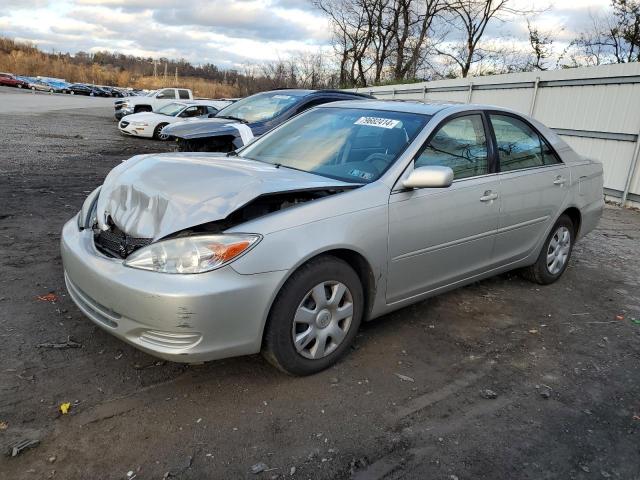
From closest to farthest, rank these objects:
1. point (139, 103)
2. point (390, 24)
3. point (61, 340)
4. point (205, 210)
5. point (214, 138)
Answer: point (205, 210), point (61, 340), point (214, 138), point (139, 103), point (390, 24)

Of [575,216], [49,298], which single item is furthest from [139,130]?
[575,216]

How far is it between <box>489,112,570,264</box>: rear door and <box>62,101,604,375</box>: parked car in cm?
2

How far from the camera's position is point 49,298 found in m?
3.87

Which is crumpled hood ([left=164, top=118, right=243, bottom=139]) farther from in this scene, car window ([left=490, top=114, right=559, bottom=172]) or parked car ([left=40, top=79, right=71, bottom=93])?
parked car ([left=40, top=79, right=71, bottom=93])

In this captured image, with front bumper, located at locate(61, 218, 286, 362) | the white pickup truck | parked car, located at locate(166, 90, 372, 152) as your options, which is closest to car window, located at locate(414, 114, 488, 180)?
front bumper, located at locate(61, 218, 286, 362)

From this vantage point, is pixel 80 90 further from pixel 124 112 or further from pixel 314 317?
pixel 314 317

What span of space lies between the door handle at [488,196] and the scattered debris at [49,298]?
10.7 ft

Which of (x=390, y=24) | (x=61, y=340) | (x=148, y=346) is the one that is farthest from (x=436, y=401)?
(x=390, y=24)

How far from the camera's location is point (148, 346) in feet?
8.66

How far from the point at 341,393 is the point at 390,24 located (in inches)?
1403

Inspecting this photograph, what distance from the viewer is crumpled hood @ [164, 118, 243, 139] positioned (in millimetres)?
7248

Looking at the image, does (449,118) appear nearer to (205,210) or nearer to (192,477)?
(205,210)

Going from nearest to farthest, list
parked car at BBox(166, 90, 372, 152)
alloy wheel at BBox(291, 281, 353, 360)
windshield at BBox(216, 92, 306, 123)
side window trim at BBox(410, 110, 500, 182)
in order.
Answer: alloy wheel at BBox(291, 281, 353, 360)
side window trim at BBox(410, 110, 500, 182)
parked car at BBox(166, 90, 372, 152)
windshield at BBox(216, 92, 306, 123)

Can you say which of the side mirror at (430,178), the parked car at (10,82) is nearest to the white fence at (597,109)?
the side mirror at (430,178)
